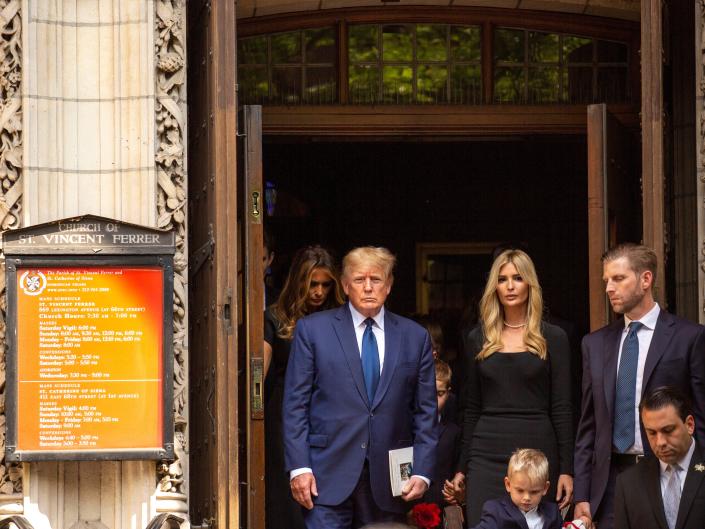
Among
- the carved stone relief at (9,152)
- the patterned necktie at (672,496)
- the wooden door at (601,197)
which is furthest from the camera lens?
the wooden door at (601,197)

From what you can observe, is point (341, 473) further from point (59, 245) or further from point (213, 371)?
point (59, 245)

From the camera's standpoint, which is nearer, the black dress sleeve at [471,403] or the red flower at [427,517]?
the red flower at [427,517]

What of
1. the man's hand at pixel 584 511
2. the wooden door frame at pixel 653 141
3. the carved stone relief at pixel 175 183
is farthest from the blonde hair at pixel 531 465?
the carved stone relief at pixel 175 183

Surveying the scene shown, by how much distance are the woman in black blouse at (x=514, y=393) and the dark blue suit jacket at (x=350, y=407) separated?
313mm

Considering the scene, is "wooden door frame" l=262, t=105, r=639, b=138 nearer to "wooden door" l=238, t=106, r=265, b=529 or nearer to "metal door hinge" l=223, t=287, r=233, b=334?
"wooden door" l=238, t=106, r=265, b=529

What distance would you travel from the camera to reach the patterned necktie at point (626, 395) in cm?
880

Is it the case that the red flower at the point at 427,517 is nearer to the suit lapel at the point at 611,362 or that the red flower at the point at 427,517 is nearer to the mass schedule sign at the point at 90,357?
the suit lapel at the point at 611,362

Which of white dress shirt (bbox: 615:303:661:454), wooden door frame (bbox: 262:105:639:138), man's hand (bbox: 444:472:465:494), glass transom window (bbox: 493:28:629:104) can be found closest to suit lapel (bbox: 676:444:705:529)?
white dress shirt (bbox: 615:303:661:454)

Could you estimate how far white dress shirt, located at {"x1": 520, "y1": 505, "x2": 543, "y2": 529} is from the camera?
8.70 metres

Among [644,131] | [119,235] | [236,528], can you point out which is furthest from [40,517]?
[644,131]

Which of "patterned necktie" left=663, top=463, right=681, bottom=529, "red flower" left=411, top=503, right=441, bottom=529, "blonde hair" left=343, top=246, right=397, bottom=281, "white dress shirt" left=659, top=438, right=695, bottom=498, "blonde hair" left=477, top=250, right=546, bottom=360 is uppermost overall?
"blonde hair" left=343, top=246, right=397, bottom=281

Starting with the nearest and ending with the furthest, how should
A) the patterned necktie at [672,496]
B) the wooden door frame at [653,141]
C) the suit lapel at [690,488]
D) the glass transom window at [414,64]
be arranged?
the suit lapel at [690,488] < the patterned necktie at [672,496] < the wooden door frame at [653,141] < the glass transom window at [414,64]

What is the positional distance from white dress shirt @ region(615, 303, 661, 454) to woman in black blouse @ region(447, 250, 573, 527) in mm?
516

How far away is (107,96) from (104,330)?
150 cm
